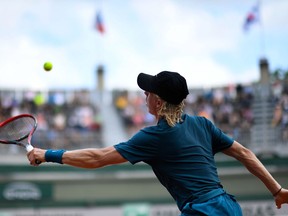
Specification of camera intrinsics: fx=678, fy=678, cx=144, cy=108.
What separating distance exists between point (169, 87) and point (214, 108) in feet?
55.3

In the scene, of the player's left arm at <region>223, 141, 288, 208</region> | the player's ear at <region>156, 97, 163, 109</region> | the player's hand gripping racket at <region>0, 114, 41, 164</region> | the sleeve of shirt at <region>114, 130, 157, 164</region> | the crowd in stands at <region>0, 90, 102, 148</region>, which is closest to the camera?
the sleeve of shirt at <region>114, 130, 157, 164</region>

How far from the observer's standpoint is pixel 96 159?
4863 mm

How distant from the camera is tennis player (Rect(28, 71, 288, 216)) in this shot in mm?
4758

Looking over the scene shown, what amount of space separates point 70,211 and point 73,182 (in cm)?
185

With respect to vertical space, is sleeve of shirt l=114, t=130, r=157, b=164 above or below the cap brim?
below

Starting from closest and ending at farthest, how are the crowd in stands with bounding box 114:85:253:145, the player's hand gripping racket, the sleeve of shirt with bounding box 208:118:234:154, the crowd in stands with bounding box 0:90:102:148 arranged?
the sleeve of shirt with bounding box 208:118:234:154 → the player's hand gripping racket → the crowd in stands with bounding box 0:90:102:148 → the crowd in stands with bounding box 114:85:253:145

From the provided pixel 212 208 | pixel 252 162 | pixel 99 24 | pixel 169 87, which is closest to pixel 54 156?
pixel 169 87

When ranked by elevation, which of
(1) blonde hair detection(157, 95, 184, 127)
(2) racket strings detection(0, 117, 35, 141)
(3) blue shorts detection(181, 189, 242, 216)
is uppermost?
(1) blonde hair detection(157, 95, 184, 127)

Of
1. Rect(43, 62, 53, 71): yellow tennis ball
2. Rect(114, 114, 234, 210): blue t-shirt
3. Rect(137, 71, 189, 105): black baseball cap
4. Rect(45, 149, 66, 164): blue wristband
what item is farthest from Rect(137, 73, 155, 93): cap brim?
Rect(43, 62, 53, 71): yellow tennis ball

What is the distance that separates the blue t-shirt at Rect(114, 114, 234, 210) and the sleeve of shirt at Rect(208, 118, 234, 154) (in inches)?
10.0

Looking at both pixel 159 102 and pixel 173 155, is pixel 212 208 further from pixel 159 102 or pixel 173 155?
pixel 159 102

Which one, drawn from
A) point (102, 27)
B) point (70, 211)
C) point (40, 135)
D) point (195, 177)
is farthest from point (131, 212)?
point (195, 177)

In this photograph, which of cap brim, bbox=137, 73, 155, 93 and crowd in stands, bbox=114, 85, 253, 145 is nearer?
cap brim, bbox=137, 73, 155, 93

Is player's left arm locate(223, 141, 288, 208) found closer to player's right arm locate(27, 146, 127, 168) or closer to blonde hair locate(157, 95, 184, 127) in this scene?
blonde hair locate(157, 95, 184, 127)
